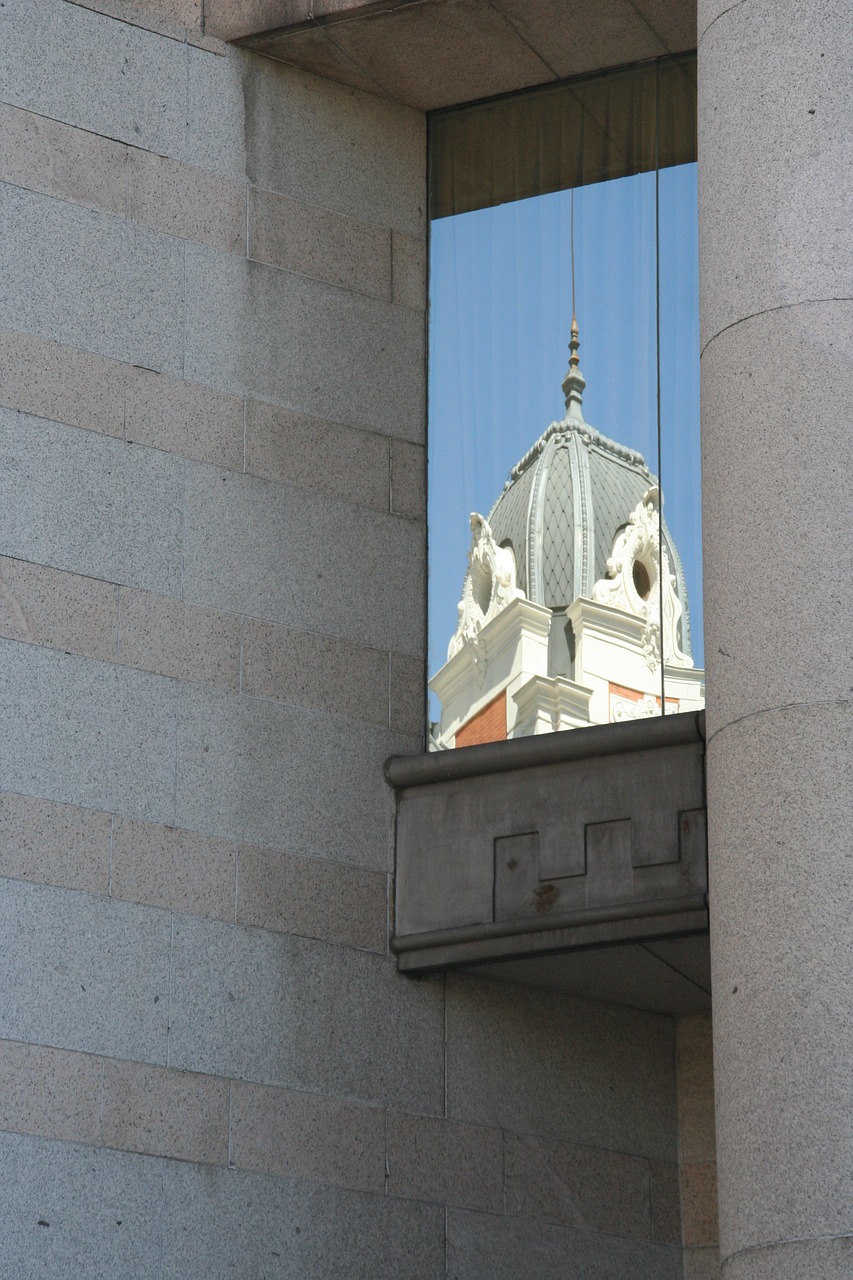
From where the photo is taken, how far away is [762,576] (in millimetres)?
8086

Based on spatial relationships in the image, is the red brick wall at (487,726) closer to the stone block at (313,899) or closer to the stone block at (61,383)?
the stone block at (313,899)

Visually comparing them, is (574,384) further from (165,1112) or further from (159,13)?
(165,1112)

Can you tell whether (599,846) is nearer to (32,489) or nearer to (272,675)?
(272,675)

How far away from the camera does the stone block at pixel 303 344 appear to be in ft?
36.2

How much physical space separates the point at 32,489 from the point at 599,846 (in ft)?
11.2

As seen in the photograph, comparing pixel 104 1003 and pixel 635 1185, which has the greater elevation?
pixel 104 1003

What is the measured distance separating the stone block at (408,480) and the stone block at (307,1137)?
3.38 meters

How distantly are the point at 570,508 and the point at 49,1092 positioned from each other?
14.0ft

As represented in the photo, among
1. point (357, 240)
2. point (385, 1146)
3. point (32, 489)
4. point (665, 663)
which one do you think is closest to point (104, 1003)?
point (385, 1146)

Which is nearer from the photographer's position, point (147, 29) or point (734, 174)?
point (734, 174)

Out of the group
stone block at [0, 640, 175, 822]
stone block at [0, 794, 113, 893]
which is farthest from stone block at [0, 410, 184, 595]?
stone block at [0, 794, 113, 893]

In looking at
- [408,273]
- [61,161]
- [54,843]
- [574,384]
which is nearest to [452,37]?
[408,273]

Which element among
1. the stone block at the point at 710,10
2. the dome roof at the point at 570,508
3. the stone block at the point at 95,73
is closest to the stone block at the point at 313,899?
the dome roof at the point at 570,508

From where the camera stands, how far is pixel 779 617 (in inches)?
314
